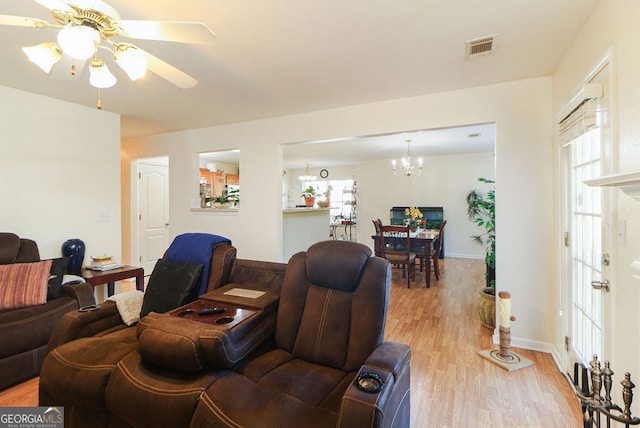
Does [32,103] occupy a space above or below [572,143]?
above

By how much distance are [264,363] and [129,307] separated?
112 cm

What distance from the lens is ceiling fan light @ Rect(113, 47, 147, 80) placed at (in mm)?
1477

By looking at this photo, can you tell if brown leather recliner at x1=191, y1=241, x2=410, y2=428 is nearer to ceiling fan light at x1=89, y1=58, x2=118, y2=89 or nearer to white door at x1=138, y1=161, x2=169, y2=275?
ceiling fan light at x1=89, y1=58, x2=118, y2=89

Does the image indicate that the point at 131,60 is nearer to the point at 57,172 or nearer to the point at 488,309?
the point at 57,172

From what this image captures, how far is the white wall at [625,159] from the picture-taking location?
132cm

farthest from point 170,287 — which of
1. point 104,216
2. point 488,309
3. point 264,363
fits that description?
point 488,309

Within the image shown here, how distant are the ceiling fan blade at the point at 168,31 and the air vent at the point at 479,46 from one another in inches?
69.9

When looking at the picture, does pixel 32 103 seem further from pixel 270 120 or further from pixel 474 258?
pixel 474 258

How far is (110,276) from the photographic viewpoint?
310 cm

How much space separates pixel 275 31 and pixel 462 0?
1.13 meters

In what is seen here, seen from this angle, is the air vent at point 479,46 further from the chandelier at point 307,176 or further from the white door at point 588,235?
the chandelier at point 307,176

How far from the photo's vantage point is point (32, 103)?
3.08 m

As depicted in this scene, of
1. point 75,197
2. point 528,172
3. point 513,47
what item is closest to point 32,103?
point 75,197

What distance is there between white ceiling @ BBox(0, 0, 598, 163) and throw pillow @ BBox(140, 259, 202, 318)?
1.59 m
